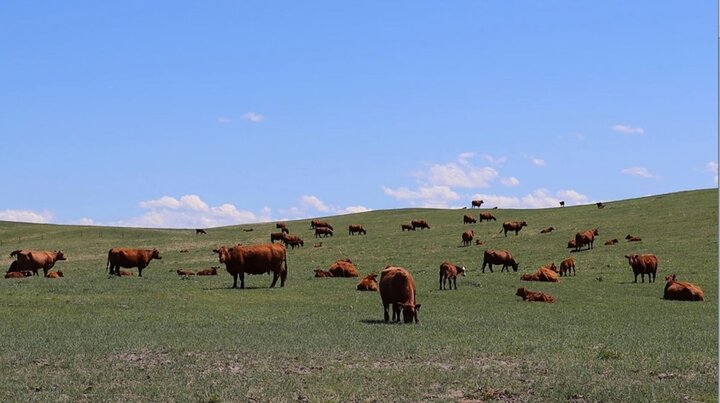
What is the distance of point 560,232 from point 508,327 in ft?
162

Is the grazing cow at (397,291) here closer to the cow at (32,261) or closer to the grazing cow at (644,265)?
the grazing cow at (644,265)

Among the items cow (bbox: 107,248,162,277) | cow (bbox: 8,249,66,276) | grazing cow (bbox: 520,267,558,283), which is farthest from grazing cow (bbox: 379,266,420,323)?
cow (bbox: 8,249,66,276)

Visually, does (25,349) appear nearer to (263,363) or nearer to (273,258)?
(263,363)

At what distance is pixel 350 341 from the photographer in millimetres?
18312

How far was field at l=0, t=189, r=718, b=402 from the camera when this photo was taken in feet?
42.9

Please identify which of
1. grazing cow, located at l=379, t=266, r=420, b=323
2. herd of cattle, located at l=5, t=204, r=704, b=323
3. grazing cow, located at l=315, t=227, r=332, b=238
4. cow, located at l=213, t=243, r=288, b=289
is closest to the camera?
grazing cow, located at l=379, t=266, r=420, b=323

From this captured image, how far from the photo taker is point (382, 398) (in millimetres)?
12461

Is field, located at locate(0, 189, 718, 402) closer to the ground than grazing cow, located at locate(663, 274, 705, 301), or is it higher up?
closer to the ground

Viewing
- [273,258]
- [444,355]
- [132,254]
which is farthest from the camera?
[132,254]

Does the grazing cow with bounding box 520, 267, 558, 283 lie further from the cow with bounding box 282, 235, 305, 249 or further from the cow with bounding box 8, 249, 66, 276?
the cow with bounding box 282, 235, 305, 249

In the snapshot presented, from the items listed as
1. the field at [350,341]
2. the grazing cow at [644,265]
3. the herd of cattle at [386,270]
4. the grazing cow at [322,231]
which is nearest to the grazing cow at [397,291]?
the herd of cattle at [386,270]

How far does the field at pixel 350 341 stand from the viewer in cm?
1308

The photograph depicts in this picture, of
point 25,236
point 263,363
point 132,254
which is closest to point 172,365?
point 263,363

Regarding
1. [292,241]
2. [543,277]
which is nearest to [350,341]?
[543,277]
